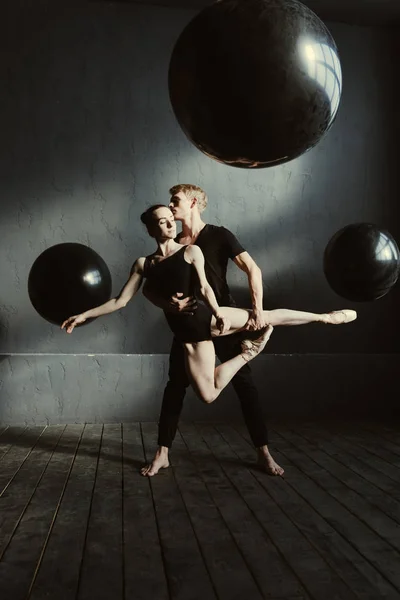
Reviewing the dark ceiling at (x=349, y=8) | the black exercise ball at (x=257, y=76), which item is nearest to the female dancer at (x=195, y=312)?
the black exercise ball at (x=257, y=76)

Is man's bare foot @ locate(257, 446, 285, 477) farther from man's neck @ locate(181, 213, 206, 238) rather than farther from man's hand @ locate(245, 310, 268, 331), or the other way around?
man's neck @ locate(181, 213, 206, 238)

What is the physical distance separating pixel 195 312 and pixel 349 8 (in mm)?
3107

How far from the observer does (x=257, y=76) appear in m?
1.38

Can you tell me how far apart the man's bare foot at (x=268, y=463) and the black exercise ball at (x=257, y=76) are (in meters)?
2.01

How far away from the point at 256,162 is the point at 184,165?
3.10m

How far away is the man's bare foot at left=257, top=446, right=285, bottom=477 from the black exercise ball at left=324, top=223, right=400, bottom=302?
0.95 m

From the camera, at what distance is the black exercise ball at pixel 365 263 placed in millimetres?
3020

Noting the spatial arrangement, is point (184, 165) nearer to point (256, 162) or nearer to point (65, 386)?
point (65, 386)

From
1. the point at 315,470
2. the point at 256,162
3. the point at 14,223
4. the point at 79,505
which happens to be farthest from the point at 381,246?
the point at 14,223

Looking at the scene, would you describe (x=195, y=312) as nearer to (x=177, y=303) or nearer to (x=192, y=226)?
(x=177, y=303)

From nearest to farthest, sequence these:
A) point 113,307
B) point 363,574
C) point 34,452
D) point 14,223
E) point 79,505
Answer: point 363,574, point 79,505, point 113,307, point 34,452, point 14,223

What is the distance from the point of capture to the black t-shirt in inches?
119

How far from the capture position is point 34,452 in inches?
142

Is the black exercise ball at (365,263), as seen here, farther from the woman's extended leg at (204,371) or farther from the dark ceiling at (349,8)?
the dark ceiling at (349,8)
